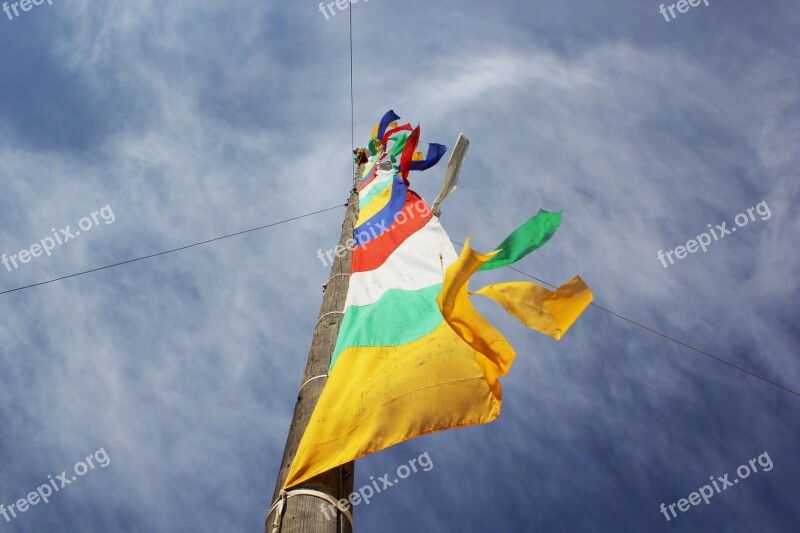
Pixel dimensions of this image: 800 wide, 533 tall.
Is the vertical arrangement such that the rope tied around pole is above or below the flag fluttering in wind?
below

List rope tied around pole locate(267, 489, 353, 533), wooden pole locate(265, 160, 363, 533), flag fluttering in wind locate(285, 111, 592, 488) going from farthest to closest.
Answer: flag fluttering in wind locate(285, 111, 592, 488), rope tied around pole locate(267, 489, 353, 533), wooden pole locate(265, 160, 363, 533)

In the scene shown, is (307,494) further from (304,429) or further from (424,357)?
(424,357)

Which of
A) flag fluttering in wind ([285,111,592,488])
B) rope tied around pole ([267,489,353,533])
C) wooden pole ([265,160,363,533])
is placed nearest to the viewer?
wooden pole ([265,160,363,533])

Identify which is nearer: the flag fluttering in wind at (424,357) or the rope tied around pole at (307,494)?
the rope tied around pole at (307,494)

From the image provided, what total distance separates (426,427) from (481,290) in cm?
94

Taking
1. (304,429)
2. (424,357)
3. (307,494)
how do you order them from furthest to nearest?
(424,357)
(304,429)
(307,494)

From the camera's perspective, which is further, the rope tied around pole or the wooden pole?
the rope tied around pole

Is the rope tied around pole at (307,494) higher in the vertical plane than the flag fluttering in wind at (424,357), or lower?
lower

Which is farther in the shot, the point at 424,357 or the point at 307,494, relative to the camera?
the point at 424,357

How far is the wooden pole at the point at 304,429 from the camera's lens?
8.06 ft

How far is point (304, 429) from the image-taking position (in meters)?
3.01

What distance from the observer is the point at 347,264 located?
4852 mm

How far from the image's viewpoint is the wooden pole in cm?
246

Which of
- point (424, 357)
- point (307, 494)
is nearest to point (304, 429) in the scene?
point (307, 494)
